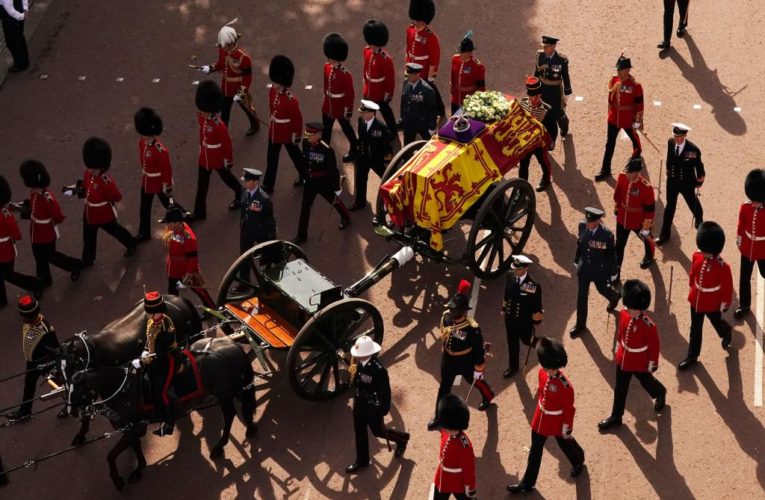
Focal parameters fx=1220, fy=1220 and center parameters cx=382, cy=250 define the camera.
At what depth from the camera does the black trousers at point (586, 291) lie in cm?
1214

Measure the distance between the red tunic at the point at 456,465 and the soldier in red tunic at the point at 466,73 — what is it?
5.93 meters

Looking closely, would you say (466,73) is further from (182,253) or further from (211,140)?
(182,253)

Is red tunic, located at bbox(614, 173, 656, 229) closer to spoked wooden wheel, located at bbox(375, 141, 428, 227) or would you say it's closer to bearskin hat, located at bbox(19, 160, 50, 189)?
spoked wooden wheel, located at bbox(375, 141, 428, 227)

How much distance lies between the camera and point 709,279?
11516mm

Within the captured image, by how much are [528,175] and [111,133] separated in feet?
18.0

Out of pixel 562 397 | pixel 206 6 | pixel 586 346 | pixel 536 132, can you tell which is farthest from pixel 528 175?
pixel 206 6

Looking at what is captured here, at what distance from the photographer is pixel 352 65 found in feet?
55.1

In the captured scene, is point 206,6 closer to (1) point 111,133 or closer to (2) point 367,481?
(1) point 111,133

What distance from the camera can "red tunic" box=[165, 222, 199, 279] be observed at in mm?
12406

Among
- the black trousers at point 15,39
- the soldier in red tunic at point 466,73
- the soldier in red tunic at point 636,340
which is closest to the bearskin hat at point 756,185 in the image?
the soldier in red tunic at point 636,340

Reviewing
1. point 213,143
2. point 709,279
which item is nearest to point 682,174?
point 709,279

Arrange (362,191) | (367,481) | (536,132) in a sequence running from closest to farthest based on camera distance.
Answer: (367,481) < (536,132) < (362,191)

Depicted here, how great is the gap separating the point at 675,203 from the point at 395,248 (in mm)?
3124

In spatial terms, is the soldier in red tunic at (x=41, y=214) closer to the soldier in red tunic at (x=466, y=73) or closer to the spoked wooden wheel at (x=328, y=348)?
the spoked wooden wheel at (x=328, y=348)
